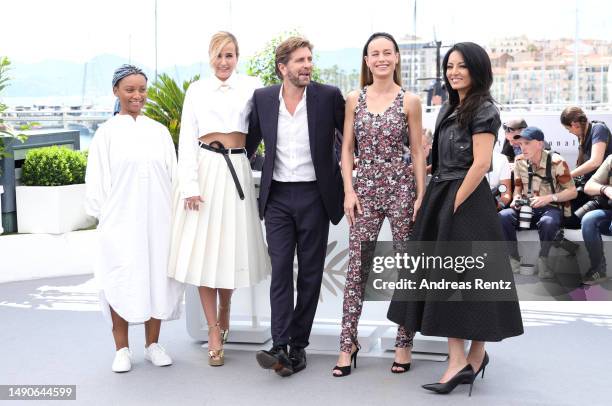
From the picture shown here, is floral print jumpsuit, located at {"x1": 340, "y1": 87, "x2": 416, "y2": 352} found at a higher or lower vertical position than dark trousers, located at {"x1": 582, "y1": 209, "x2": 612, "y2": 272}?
higher

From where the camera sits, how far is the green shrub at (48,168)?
23.2 feet

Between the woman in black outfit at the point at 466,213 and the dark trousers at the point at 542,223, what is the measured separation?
2.46 meters

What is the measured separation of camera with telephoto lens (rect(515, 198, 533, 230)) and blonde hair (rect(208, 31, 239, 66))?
291cm

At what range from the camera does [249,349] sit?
15.1ft

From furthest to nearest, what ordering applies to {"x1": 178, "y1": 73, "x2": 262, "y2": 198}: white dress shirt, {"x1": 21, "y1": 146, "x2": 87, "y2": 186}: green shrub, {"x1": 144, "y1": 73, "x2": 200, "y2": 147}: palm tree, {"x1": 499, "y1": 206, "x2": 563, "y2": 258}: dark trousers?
{"x1": 21, "y1": 146, "x2": 87, "y2": 186}: green shrub, {"x1": 499, "y1": 206, "x2": 563, "y2": 258}: dark trousers, {"x1": 144, "y1": 73, "x2": 200, "y2": 147}: palm tree, {"x1": 178, "y1": 73, "x2": 262, "y2": 198}: white dress shirt

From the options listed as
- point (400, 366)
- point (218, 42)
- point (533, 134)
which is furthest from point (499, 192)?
point (218, 42)

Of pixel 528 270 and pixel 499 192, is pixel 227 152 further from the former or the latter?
pixel 528 270

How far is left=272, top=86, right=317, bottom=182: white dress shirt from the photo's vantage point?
4.11m

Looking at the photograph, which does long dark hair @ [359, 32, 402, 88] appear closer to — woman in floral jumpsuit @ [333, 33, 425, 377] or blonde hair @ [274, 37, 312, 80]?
woman in floral jumpsuit @ [333, 33, 425, 377]

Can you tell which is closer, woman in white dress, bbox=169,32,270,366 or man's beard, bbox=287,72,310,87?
man's beard, bbox=287,72,310,87

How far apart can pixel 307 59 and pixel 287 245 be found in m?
0.87

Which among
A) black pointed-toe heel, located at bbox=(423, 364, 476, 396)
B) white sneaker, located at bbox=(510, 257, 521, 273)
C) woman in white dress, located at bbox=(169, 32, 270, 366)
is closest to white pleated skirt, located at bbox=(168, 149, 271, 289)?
woman in white dress, located at bbox=(169, 32, 270, 366)

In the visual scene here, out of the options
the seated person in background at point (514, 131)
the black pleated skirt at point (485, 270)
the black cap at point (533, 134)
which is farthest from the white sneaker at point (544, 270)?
the black pleated skirt at point (485, 270)

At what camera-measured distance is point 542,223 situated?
20.4 feet
